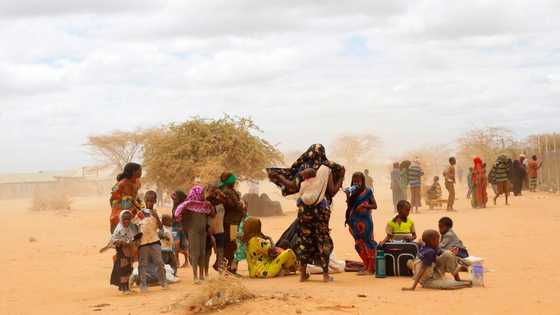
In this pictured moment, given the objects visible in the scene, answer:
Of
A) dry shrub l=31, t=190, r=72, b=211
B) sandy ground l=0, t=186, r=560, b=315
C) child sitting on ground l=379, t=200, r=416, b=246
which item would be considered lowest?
sandy ground l=0, t=186, r=560, b=315

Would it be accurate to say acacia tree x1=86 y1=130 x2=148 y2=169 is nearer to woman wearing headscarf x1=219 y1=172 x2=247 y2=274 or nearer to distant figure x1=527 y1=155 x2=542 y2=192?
distant figure x1=527 y1=155 x2=542 y2=192

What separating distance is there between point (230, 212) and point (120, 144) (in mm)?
51858

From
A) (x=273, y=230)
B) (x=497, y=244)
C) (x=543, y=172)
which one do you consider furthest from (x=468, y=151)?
(x=497, y=244)

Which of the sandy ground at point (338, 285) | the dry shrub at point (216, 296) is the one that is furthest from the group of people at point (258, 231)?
the dry shrub at point (216, 296)

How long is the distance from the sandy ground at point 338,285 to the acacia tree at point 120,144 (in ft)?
128

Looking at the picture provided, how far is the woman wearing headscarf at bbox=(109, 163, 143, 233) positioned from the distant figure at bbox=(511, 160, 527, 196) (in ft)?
81.9

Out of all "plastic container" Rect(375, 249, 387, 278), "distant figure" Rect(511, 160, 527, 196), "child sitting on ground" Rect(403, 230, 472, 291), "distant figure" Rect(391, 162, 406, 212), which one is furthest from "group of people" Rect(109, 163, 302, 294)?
"distant figure" Rect(511, 160, 527, 196)

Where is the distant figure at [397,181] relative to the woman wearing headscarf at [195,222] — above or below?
above

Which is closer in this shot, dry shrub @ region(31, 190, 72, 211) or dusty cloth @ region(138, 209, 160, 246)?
dusty cloth @ region(138, 209, 160, 246)

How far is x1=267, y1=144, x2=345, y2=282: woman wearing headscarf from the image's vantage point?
1122cm

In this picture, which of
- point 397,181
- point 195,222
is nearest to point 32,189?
point 397,181

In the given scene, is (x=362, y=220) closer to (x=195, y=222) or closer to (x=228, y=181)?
(x=228, y=181)

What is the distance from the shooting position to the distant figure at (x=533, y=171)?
34.7 m

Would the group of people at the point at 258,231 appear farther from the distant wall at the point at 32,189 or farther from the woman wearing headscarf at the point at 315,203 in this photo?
the distant wall at the point at 32,189
